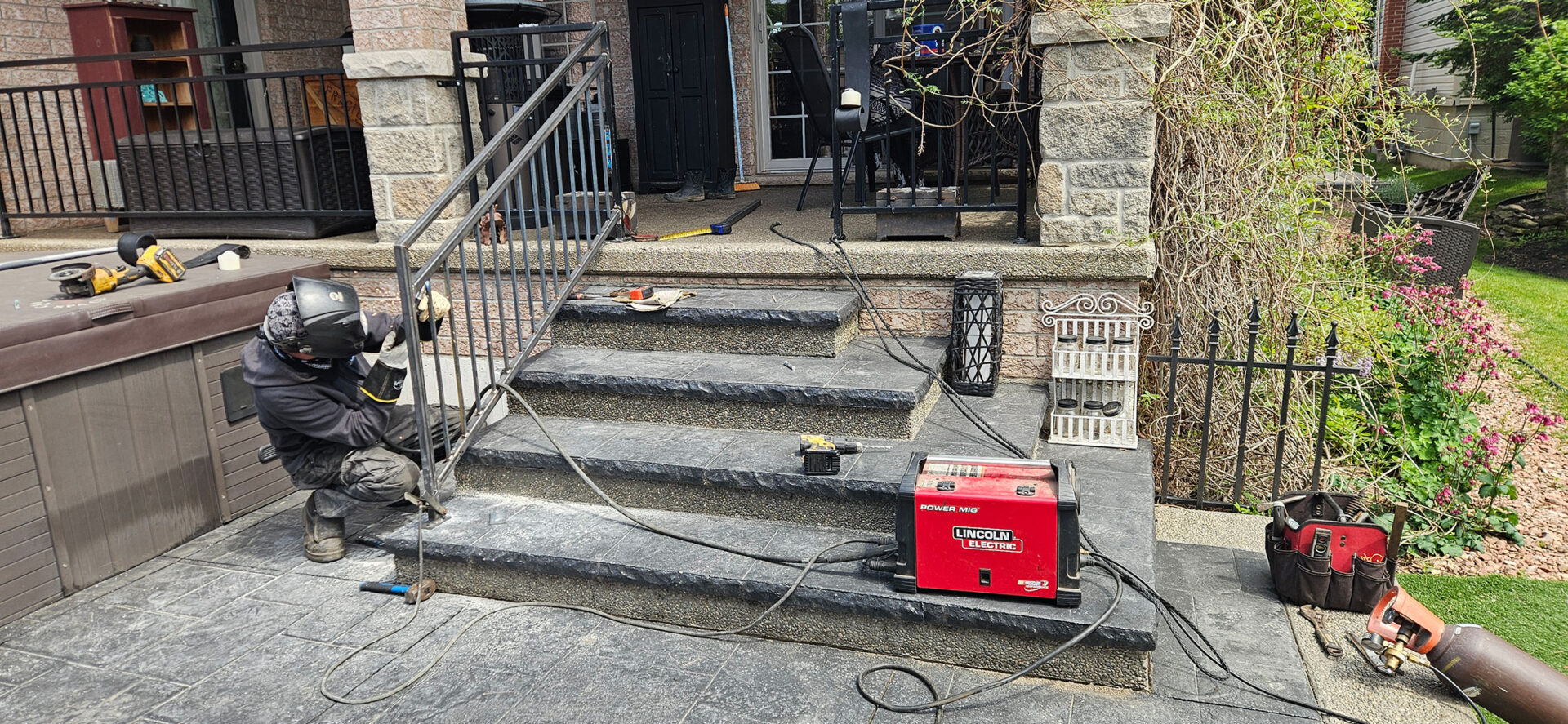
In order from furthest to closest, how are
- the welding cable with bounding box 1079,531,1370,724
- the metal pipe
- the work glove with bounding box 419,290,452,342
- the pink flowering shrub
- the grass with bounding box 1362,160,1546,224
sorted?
the grass with bounding box 1362,160,1546,224 < the metal pipe < the pink flowering shrub < the work glove with bounding box 419,290,452,342 < the welding cable with bounding box 1079,531,1370,724

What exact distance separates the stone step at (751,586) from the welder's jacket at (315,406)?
1.30 ft

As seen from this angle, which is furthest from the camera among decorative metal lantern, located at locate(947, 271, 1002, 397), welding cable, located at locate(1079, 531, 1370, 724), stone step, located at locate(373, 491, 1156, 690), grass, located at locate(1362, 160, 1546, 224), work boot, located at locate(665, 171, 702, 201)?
grass, located at locate(1362, 160, 1546, 224)

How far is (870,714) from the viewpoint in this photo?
2.71 m

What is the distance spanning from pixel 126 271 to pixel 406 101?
4.67ft

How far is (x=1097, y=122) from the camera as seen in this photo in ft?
13.1

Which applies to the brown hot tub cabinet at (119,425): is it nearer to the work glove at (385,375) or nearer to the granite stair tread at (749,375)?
the work glove at (385,375)

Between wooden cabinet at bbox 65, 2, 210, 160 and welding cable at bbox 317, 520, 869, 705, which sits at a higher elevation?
wooden cabinet at bbox 65, 2, 210, 160

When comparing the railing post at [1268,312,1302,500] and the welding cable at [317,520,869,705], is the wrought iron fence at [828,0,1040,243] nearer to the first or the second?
the railing post at [1268,312,1302,500]

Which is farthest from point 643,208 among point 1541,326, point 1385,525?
point 1541,326

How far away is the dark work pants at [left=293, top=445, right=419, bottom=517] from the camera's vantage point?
3602 mm

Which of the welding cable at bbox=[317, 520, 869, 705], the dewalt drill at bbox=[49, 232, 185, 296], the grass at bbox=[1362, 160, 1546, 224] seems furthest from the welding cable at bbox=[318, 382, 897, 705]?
the grass at bbox=[1362, 160, 1546, 224]

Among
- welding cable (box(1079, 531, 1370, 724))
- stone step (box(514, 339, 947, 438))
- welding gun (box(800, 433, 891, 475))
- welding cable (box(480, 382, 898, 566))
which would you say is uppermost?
stone step (box(514, 339, 947, 438))

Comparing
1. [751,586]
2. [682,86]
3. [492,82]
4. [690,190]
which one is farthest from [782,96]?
[751,586]

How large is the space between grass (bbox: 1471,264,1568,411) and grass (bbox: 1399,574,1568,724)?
2662 millimetres
